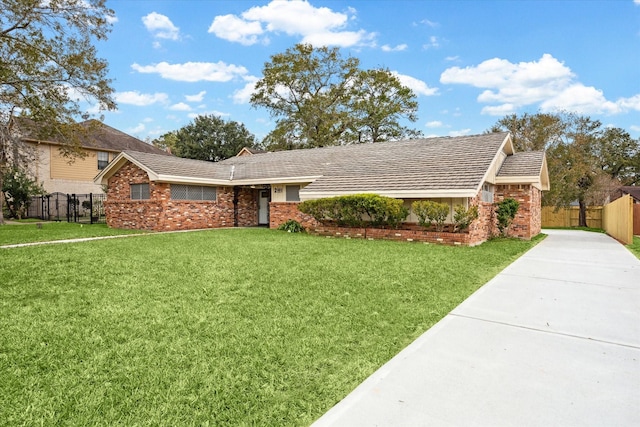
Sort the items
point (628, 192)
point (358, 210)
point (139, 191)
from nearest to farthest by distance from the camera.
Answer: point (358, 210) → point (139, 191) → point (628, 192)

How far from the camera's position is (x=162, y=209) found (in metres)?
15.8

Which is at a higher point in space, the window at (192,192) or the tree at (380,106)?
the tree at (380,106)

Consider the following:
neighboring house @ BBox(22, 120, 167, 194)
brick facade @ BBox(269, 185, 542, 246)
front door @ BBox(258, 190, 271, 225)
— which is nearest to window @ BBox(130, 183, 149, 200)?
brick facade @ BBox(269, 185, 542, 246)

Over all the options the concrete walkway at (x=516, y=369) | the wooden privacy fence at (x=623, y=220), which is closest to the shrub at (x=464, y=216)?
the concrete walkway at (x=516, y=369)

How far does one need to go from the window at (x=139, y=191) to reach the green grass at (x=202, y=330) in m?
8.37

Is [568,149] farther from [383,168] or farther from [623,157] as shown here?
[383,168]

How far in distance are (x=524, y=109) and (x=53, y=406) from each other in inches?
1241

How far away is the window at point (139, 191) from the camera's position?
16547mm

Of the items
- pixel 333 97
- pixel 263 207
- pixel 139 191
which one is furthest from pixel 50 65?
pixel 333 97

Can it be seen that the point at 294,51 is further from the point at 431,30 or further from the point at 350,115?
the point at 431,30

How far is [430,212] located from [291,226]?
20.2ft

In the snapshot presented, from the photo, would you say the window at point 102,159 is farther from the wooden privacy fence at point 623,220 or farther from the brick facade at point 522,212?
the wooden privacy fence at point 623,220

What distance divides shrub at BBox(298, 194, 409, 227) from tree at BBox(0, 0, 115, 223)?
1121cm

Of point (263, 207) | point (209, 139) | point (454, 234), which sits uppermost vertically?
point (209, 139)
